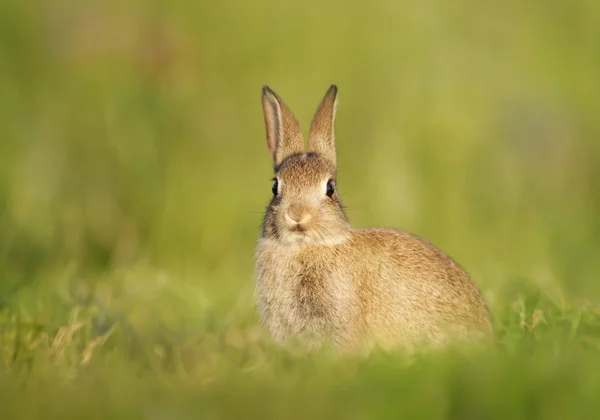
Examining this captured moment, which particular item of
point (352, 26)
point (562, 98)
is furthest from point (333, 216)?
point (352, 26)

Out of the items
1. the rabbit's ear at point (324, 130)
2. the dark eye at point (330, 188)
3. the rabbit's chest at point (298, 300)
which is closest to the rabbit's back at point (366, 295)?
the rabbit's chest at point (298, 300)

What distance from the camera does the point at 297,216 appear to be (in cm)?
497

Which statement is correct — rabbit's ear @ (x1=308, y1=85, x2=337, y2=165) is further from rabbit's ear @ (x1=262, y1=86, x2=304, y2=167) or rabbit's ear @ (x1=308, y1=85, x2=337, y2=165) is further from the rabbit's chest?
the rabbit's chest

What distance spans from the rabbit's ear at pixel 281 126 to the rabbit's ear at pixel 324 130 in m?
0.10

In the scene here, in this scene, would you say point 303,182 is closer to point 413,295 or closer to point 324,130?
point 324,130

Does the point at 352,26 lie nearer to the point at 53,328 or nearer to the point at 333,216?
the point at 333,216

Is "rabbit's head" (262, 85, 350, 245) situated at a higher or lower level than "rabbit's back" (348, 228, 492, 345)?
higher

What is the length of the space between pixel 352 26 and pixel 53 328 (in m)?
6.31

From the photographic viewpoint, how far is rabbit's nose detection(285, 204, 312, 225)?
16.3 feet

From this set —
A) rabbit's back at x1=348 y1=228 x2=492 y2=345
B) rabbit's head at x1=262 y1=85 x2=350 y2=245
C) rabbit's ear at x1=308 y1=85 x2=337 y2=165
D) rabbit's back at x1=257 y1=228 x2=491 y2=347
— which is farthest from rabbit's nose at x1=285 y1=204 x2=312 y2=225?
rabbit's ear at x1=308 y1=85 x2=337 y2=165

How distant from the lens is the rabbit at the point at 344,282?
15.6ft

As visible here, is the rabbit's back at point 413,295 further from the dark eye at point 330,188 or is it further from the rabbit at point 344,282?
the dark eye at point 330,188

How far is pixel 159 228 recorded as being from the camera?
317 inches

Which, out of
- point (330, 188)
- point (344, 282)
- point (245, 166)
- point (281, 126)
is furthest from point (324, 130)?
point (245, 166)
